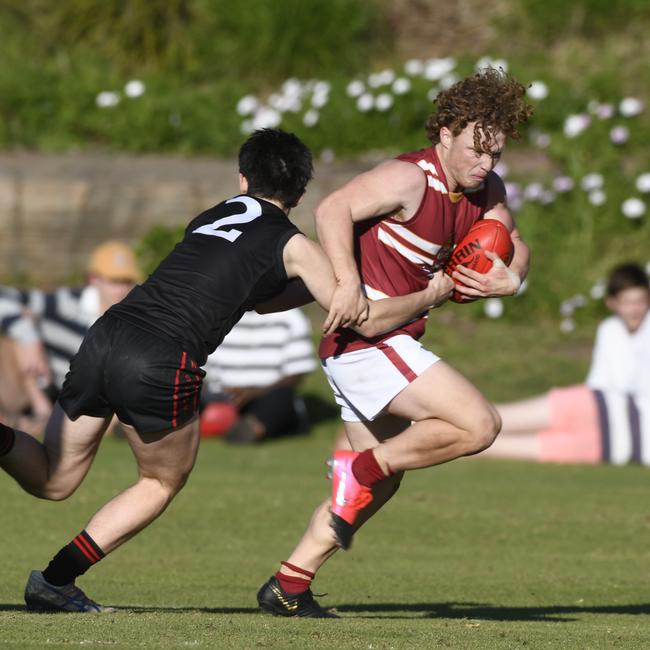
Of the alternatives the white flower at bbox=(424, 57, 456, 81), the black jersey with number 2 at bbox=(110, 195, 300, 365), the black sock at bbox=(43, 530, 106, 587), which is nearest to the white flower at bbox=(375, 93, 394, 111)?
the white flower at bbox=(424, 57, 456, 81)

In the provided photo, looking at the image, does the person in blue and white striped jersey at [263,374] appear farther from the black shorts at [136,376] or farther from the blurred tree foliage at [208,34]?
the blurred tree foliage at [208,34]

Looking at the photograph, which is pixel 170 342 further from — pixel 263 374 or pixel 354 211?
pixel 263 374

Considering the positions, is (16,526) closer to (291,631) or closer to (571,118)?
(291,631)

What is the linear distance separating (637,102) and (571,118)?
79cm

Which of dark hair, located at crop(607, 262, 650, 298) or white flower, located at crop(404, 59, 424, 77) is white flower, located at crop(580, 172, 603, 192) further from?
dark hair, located at crop(607, 262, 650, 298)

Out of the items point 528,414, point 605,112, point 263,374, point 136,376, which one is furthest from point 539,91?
point 136,376

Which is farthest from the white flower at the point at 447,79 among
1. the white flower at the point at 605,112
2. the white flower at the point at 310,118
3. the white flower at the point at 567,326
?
the white flower at the point at 567,326

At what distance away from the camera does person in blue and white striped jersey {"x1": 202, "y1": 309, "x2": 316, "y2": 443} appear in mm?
11508

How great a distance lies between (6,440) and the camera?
5.57 metres

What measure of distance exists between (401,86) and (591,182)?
7.75 feet

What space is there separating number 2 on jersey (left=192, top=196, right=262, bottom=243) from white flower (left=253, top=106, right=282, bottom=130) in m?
10.1

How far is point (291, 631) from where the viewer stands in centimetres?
502

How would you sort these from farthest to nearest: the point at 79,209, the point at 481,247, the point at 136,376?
1. the point at 79,209
2. the point at 481,247
3. the point at 136,376

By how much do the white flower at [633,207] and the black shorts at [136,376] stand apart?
9797 millimetres
